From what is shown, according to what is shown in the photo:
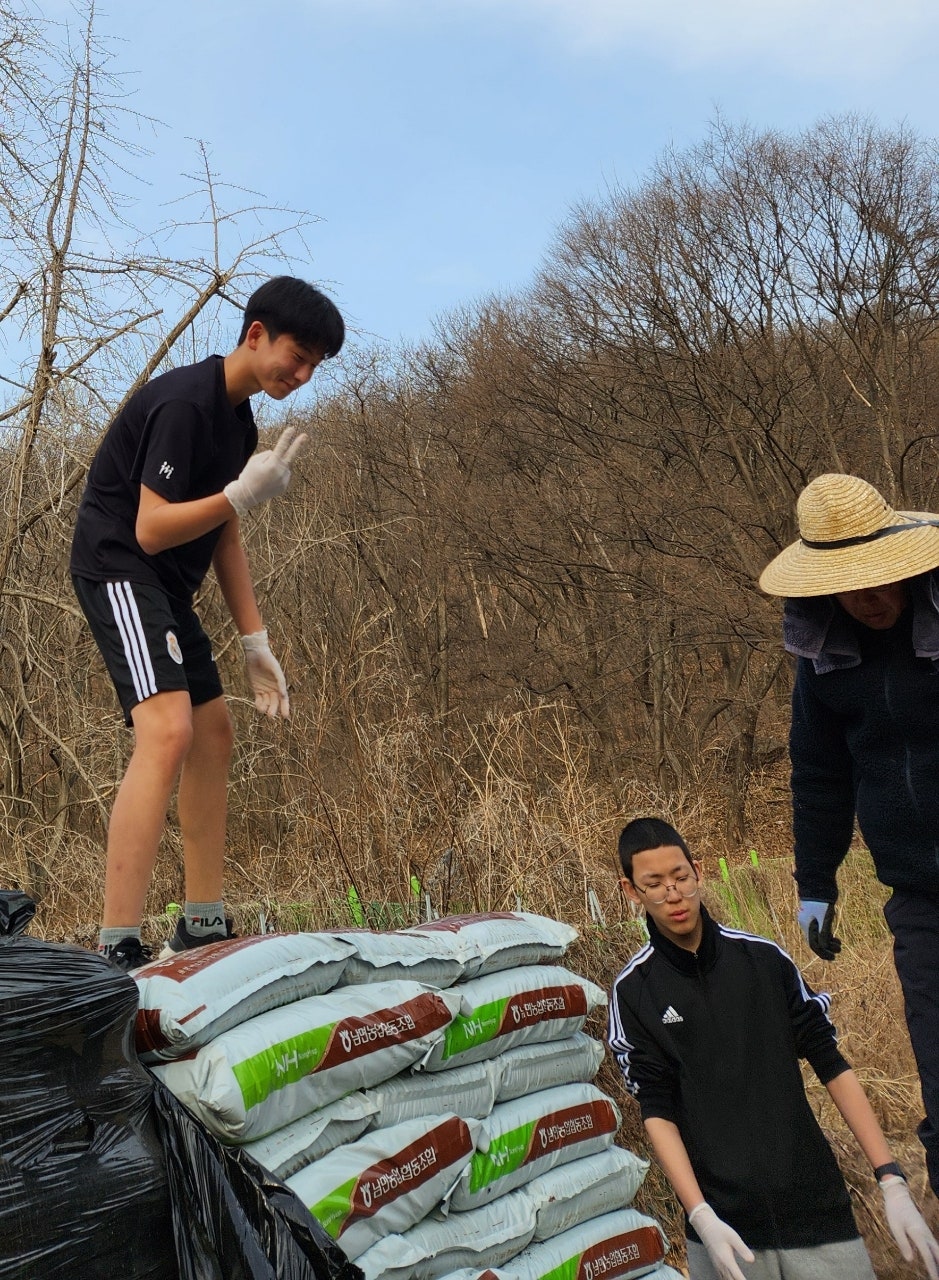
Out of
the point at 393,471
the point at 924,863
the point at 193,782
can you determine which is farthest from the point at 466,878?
the point at 393,471

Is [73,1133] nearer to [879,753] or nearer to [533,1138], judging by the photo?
[533,1138]

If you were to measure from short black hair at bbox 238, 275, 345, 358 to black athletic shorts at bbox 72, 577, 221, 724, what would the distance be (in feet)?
2.20

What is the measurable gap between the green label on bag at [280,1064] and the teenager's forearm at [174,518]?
1130 mm

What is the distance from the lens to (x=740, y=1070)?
8.71 feet

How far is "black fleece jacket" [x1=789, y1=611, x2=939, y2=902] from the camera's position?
2787 millimetres

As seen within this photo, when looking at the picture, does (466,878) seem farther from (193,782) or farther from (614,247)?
(614,247)

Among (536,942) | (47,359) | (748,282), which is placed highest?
(748,282)

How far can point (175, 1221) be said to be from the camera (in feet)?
6.15

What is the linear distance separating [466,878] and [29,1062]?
2975 millimetres

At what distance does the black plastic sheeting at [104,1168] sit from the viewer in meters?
1.77

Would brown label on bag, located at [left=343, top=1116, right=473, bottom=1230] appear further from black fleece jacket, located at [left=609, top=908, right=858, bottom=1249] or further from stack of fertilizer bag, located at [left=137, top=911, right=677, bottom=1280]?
black fleece jacket, located at [left=609, top=908, right=858, bottom=1249]

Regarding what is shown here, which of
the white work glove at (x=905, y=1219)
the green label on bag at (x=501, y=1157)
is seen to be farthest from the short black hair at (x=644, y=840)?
the white work glove at (x=905, y=1219)

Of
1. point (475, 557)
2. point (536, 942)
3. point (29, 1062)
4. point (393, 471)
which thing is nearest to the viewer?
point (29, 1062)

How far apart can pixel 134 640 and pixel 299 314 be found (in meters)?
0.83
